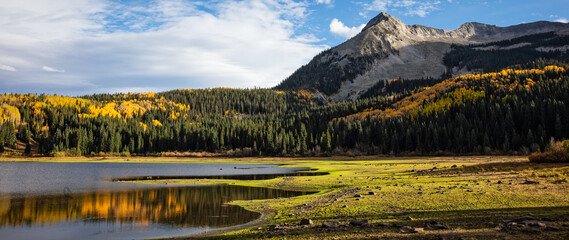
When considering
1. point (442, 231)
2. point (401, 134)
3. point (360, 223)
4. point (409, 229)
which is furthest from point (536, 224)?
point (401, 134)

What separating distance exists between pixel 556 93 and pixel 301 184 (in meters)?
145

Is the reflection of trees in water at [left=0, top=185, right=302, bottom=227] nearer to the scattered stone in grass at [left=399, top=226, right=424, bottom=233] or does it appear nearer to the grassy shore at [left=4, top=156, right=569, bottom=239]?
the grassy shore at [left=4, top=156, right=569, bottom=239]

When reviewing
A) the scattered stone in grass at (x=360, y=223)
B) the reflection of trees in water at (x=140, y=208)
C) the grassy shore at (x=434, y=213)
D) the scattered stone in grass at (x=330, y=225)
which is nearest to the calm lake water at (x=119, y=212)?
the reflection of trees in water at (x=140, y=208)

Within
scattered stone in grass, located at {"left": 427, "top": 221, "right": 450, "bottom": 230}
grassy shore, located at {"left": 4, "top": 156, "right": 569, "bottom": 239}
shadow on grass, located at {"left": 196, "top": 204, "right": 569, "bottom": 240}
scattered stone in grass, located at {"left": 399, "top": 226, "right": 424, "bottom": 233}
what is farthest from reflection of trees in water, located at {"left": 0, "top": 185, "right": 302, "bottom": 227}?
scattered stone in grass, located at {"left": 427, "top": 221, "right": 450, "bottom": 230}

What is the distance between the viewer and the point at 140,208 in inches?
1142

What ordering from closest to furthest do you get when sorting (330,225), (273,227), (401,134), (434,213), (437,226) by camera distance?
(437,226) → (330,225) → (273,227) → (434,213) → (401,134)

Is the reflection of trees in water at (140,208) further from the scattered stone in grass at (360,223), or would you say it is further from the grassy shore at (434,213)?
the scattered stone in grass at (360,223)

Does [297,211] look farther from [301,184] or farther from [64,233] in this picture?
[301,184]

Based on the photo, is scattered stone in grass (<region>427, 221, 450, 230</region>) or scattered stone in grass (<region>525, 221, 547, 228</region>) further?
scattered stone in grass (<region>427, 221, 450, 230</region>)

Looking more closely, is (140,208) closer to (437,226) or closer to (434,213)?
(434,213)

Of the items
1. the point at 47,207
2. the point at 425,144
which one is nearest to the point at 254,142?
the point at 425,144

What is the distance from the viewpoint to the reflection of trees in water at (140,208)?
24.5m

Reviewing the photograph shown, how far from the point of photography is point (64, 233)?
20984mm

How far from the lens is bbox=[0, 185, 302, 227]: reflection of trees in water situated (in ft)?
80.3
